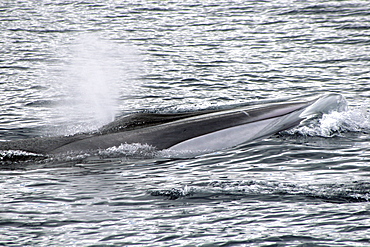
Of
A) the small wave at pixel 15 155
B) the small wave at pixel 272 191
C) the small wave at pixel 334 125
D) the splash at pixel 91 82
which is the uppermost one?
the splash at pixel 91 82

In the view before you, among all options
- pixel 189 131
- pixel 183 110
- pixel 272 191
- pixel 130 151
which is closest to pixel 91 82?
pixel 183 110

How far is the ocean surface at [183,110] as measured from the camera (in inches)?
392

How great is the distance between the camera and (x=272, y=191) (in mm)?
11195

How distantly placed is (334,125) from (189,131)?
12.2 ft

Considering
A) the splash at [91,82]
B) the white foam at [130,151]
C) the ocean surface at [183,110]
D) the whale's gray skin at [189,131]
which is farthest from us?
the splash at [91,82]

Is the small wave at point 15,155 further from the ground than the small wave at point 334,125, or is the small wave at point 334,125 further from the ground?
the small wave at point 15,155

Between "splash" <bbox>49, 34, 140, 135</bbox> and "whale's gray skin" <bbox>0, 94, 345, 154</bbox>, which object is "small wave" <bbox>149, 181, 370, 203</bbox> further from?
"splash" <bbox>49, 34, 140, 135</bbox>

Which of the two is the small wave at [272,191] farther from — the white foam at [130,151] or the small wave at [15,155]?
the small wave at [15,155]

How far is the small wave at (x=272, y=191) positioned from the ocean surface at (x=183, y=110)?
1.4 inches

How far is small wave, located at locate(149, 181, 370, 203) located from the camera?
35.7 feet

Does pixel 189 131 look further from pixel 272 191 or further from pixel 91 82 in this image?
pixel 91 82

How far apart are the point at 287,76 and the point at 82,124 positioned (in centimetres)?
801

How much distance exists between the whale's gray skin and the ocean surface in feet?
0.94

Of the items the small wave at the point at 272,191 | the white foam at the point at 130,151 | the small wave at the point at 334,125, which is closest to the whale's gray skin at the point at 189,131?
the white foam at the point at 130,151
